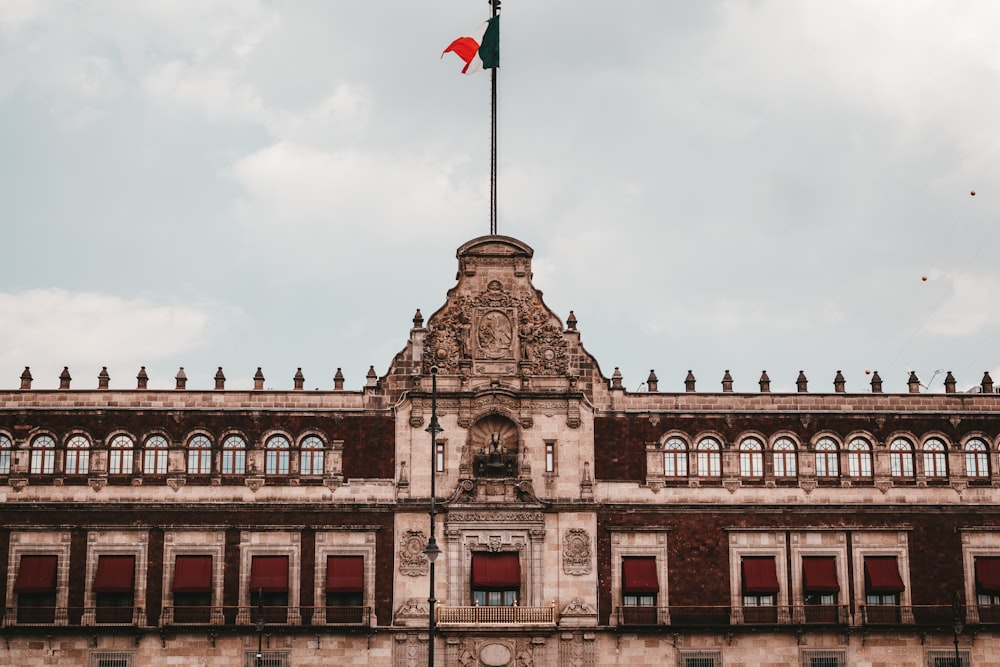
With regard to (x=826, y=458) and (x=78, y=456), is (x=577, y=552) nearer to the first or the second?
(x=826, y=458)

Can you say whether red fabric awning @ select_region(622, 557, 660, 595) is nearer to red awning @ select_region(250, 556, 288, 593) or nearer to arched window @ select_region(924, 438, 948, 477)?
arched window @ select_region(924, 438, 948, 477)

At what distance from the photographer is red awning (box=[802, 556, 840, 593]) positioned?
59.1m

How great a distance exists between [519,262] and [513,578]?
14326 mm

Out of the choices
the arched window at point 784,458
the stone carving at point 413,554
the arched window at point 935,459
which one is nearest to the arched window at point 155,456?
the stone carving at point 413,554

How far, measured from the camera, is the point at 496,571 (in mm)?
58281

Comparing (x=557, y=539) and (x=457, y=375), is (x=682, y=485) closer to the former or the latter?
(x=557, y=539)

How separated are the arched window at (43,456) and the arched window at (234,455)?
756cm

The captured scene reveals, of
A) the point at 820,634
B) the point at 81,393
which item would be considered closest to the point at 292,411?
the point at 81,393

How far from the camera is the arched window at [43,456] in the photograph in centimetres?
5950

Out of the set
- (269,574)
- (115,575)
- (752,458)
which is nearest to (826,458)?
(752,458)

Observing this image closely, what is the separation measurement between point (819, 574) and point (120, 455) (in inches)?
1245

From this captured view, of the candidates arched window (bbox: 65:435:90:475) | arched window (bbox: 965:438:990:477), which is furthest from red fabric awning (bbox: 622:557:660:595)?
arched window (bbox: 65:435:90:475)

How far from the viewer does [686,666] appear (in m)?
58.2

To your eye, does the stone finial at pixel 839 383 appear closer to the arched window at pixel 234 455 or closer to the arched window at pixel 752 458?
the arched window at pixel 752 458
